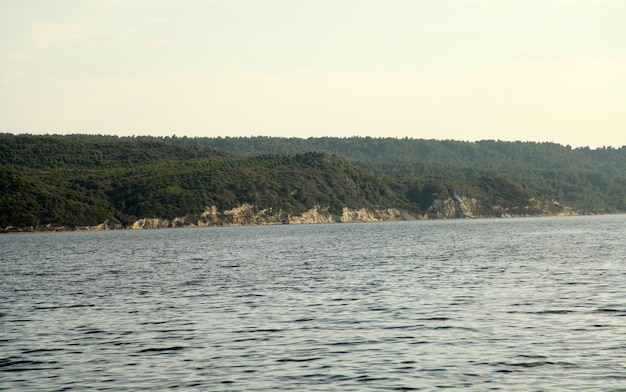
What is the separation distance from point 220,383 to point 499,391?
810 cm

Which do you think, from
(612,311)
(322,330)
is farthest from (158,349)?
(612,311)

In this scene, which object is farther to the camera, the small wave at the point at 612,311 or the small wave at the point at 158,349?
the small wave at the point at 612,311

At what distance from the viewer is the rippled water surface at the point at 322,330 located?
2480 cm

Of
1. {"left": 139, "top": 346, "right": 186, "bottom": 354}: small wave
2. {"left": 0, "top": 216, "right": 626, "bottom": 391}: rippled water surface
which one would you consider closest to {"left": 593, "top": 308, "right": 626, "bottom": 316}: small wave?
{"left": 0, "top": 216, "right": 626, "bottom": 391}: rippled water surface

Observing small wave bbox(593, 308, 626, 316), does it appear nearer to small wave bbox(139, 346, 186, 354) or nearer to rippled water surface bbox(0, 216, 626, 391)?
rippled water surface bbox(0, 216, 626, 391)

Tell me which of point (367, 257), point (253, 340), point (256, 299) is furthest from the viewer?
point (367, 257)

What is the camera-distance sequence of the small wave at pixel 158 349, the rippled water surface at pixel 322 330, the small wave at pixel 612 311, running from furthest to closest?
the small wave at pixel 612 311 < the small wave at pixel 158 349 < the rippled water surface at pixel 322 330

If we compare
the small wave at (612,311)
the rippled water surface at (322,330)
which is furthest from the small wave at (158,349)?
the small wave at (612,311)

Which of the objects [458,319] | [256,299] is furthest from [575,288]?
[256,299]

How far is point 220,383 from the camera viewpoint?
24.3m

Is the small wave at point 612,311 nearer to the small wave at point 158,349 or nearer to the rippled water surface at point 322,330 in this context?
the rippled water surface at point 322,330

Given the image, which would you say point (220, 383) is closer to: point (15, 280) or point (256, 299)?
point (256, 299)

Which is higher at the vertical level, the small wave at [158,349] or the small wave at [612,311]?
the small wave at [612,311]

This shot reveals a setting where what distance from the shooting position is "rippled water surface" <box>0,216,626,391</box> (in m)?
24.8
